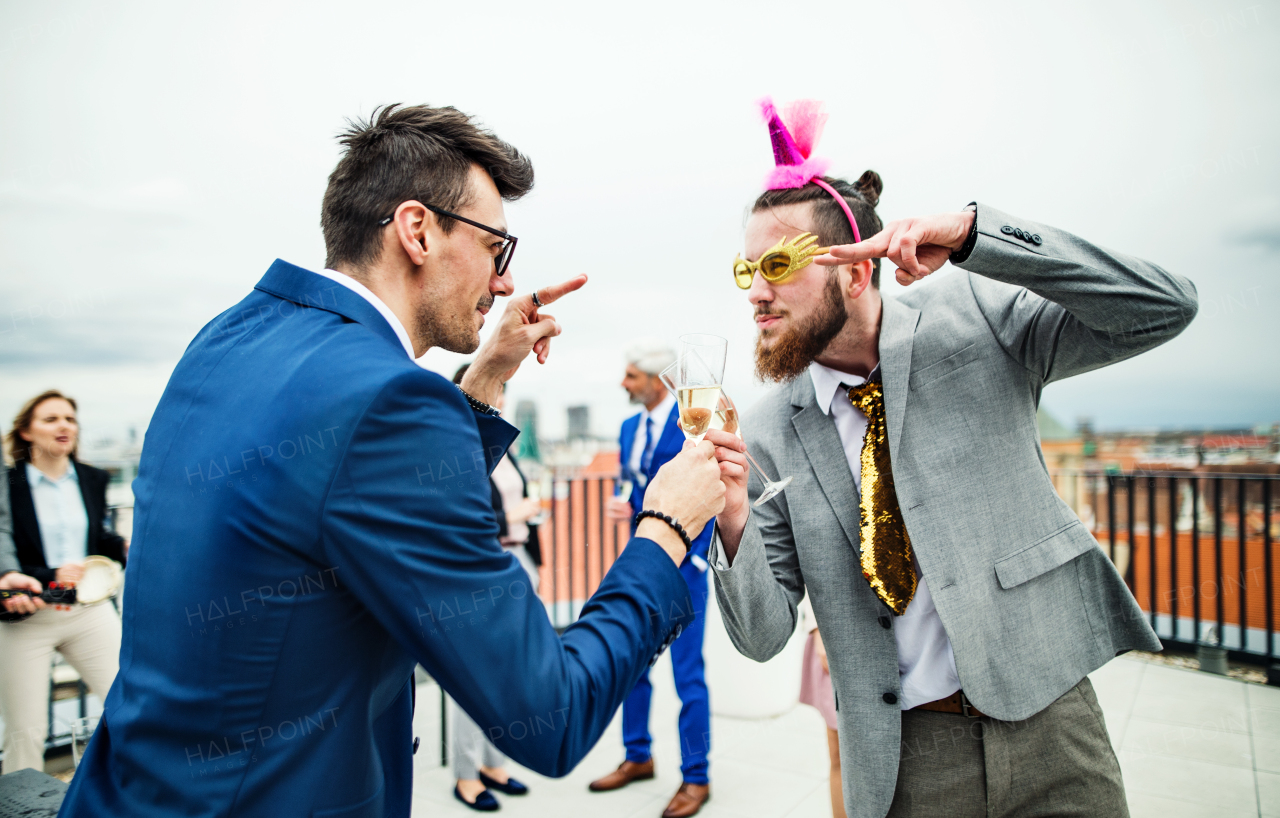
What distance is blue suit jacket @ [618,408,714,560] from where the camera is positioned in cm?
374

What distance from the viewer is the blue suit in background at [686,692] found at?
3.69 m

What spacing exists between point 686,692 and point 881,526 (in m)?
2.51

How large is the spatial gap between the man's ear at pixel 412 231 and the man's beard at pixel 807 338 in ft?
2.97

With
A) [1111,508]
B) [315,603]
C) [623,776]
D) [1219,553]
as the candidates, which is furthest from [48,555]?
[1219,553]

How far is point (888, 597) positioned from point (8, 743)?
167 inches

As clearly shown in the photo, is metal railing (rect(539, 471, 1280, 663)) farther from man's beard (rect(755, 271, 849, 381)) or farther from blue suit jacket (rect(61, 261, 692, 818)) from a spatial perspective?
blue suit jacket (rect(61, 261, 692, 818))

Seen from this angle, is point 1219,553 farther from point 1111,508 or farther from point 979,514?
point 979,514

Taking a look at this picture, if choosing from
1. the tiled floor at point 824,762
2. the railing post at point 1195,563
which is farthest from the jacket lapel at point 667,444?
the railing post at point 1195,563

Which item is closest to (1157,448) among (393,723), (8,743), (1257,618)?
(1257,618)

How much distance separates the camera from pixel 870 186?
2025 millimetres

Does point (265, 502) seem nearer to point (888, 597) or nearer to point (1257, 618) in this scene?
point (888, 597)

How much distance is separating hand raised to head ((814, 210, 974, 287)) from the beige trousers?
165 inches

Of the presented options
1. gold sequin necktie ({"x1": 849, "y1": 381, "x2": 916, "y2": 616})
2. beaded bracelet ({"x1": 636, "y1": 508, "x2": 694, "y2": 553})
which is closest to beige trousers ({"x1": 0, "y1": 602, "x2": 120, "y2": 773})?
beaded bracelet ({"x1": 636, "y1": 508, "x2": 694, "y2": 553})

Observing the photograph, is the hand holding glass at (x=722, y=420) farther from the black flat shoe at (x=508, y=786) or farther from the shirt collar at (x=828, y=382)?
the black flat shoe at (x=508, y=786)
